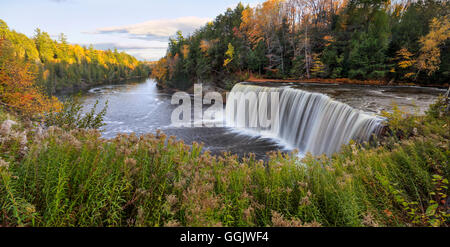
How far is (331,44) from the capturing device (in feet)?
82.9

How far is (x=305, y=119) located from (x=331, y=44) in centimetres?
1698

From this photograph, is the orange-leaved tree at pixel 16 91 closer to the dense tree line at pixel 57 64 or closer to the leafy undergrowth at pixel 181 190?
the leafy undergrowth at pixel 181 190

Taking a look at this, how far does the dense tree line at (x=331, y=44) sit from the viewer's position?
19.8 m

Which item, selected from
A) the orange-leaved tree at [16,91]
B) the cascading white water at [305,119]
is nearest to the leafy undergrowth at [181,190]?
the cascading white water at [305,119]

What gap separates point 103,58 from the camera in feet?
405

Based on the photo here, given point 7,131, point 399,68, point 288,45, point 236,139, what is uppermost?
point 288,45

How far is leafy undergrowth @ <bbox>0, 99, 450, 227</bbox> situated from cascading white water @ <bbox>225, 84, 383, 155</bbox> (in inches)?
204

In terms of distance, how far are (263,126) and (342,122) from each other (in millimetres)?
8092

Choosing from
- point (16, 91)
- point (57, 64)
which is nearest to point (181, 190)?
point (16, 91)

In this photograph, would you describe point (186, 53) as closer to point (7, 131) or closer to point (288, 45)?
point (288, 45)

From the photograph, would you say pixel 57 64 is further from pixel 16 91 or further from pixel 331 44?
pixel 331 44

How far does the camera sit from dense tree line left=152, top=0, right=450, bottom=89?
19.8 metres

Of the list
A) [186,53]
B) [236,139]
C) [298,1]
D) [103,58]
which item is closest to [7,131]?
[236,139]

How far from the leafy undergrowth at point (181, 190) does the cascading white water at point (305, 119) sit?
5192 mm
